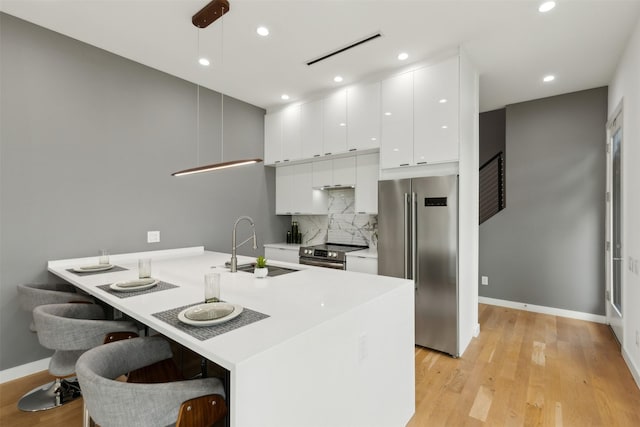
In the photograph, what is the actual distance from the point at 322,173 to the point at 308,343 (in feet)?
10.5

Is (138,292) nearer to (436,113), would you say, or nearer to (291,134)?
(436,113)

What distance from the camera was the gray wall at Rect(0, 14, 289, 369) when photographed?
2483 millimetres

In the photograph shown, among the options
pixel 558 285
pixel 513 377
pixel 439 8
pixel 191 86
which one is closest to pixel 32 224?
pixel 191 86

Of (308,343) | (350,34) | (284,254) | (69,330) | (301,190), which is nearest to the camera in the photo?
(308,343)

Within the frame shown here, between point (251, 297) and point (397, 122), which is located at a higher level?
point (397, 122)

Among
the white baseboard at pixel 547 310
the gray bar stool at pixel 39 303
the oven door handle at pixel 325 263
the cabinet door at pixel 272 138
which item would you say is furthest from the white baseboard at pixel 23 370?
the white baseboard at pixel 547 310

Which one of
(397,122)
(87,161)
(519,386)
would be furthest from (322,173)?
(519,386)

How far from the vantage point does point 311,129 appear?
13.5 ft

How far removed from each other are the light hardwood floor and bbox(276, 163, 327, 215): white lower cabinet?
7.59ft

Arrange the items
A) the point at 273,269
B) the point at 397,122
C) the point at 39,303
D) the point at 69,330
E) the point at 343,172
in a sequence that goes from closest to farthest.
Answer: the point at 69,330 → the point at 39,303 → the point at 273,269 → the point at 397,122 → the point at 343,172

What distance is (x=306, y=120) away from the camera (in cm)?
417

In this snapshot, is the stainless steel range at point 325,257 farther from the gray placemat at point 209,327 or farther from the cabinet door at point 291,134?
the gray placemat at point 209,327

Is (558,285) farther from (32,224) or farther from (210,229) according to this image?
(32,224)

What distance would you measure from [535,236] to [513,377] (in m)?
2.29
